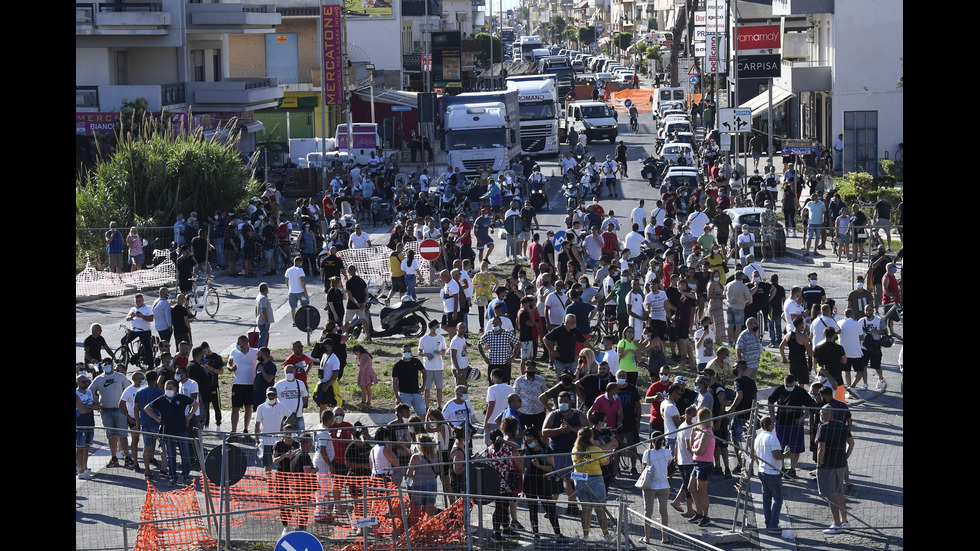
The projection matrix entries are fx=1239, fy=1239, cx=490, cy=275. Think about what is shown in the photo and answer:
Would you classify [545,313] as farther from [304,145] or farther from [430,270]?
[304,145]

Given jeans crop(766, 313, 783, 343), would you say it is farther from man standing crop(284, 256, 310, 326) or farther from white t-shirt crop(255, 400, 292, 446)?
white t-shirt crop(255, 400, 292, 446)

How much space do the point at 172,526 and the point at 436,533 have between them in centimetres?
248

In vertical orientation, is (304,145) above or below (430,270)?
above

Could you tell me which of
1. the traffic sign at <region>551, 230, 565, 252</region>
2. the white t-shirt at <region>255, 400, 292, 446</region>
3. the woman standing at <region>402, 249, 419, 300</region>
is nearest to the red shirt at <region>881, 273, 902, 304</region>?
the traffic sign at <region>551, 230, 565, 252</region>

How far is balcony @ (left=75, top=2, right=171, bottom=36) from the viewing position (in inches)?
1689

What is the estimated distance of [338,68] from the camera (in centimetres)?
4912

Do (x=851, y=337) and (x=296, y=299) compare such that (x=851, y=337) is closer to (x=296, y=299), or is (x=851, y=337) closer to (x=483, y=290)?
(x=483, y=290)

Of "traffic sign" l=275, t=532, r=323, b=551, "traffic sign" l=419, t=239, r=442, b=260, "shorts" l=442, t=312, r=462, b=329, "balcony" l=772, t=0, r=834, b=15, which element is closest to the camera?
"traffic sign" l=275, t=532, r=323, b=551

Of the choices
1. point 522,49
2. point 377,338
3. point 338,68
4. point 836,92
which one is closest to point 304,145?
point 338,68

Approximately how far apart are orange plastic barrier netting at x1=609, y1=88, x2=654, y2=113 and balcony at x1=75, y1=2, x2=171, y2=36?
37.1m

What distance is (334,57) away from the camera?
49.1 metres

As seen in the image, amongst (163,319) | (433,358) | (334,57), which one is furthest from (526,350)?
(334,57)

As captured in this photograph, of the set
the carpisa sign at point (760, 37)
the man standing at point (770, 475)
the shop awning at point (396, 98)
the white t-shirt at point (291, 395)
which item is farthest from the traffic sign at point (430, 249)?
the shop awning at point (396, 98)
